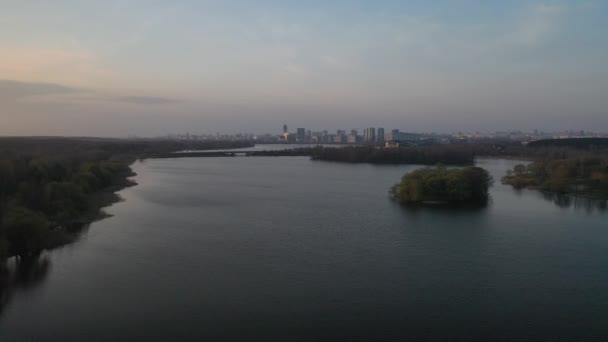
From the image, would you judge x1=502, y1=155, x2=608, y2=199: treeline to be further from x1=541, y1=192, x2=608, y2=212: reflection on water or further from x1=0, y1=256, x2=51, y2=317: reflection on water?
x1=0, y1=256, x2=51, y2=317: reflection on water

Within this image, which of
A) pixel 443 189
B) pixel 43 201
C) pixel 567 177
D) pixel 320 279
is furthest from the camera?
pixel 567 177

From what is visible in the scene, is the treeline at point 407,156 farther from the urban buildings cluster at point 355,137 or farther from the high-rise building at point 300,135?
the high-rise building at point 300,135

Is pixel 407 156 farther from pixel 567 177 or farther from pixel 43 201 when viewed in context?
pixel 43 201

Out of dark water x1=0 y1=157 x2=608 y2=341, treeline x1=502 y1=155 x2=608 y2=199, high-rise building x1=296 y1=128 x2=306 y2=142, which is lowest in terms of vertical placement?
dark water x1=0 y1=157 x2=608 y2=341

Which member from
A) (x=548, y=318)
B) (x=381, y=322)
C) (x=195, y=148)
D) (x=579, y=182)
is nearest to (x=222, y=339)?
(x=381, y=322)

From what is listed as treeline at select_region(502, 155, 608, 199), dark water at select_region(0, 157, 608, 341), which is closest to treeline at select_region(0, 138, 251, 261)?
dark water at select_region(0, 157, 608, 341)

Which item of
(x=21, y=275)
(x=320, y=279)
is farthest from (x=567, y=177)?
(x=21, y=275)

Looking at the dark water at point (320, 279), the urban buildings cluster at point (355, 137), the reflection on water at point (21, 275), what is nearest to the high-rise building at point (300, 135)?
the urban buildings cluster at point (355, 137)
